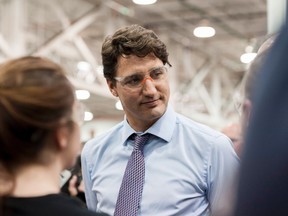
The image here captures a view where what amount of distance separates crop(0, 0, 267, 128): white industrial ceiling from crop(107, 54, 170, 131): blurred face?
5.42 meters

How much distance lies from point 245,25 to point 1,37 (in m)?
6.01

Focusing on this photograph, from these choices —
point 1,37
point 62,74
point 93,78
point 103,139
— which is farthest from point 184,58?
point 62,74

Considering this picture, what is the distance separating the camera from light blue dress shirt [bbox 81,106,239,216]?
7.45 feet

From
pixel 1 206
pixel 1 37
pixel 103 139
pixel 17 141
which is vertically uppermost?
pixel 1 37

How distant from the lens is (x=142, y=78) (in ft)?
8.31

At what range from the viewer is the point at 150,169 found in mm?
2373

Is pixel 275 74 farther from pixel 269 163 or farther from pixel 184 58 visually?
pixel 184 58

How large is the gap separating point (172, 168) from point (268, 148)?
62.8 inches

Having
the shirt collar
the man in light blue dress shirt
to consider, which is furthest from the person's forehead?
the shirt collar

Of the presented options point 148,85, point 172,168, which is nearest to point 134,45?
point 148,85

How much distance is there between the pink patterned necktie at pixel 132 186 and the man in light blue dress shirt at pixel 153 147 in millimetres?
24

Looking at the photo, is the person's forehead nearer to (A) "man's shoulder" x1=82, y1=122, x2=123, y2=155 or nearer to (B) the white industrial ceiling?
(A) "man's shoulder" x1=82, y1=122, x2=123, y2=155

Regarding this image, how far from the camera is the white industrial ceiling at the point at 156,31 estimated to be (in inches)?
356

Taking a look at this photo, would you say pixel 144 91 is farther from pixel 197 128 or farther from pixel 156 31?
pixel 156 31
